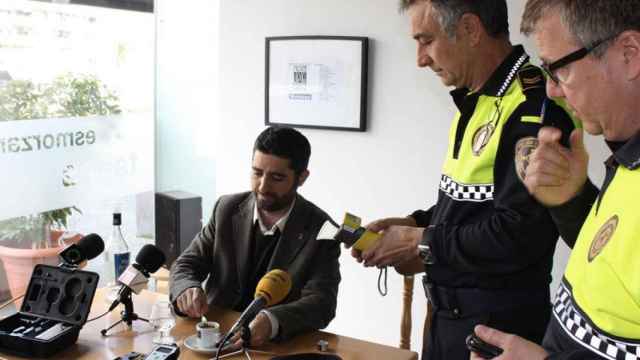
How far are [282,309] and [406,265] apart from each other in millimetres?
397

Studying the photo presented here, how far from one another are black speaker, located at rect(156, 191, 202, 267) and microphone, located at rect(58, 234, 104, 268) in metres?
1.81

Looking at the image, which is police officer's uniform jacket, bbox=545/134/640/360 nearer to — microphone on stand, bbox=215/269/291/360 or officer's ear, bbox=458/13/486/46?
officer's ear, bbox=458/13/486/46

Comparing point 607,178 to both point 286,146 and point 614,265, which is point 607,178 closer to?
point 614,265

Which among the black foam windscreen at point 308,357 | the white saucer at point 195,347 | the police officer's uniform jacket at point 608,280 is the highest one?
the police officer's uniform jacket at point 608,280

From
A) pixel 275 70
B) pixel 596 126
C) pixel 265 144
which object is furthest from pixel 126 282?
pixel 275 70

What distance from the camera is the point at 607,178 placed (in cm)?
125

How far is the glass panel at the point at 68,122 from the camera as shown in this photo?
116 inches

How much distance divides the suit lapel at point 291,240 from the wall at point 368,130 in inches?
38.0

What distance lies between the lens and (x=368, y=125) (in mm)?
3342

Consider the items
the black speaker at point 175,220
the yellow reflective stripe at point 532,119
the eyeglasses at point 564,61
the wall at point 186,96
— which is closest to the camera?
the eyeglasses at point 564,61

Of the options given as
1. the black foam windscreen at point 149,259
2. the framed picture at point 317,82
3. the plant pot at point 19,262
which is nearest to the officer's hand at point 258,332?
A: the black foam windscreen at point 149,259

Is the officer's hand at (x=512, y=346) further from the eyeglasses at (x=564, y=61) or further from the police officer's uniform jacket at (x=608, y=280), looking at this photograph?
the eyeglasses at (x=564, y=61)

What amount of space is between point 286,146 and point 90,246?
74 cm

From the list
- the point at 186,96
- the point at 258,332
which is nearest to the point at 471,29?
the point at 258,332
